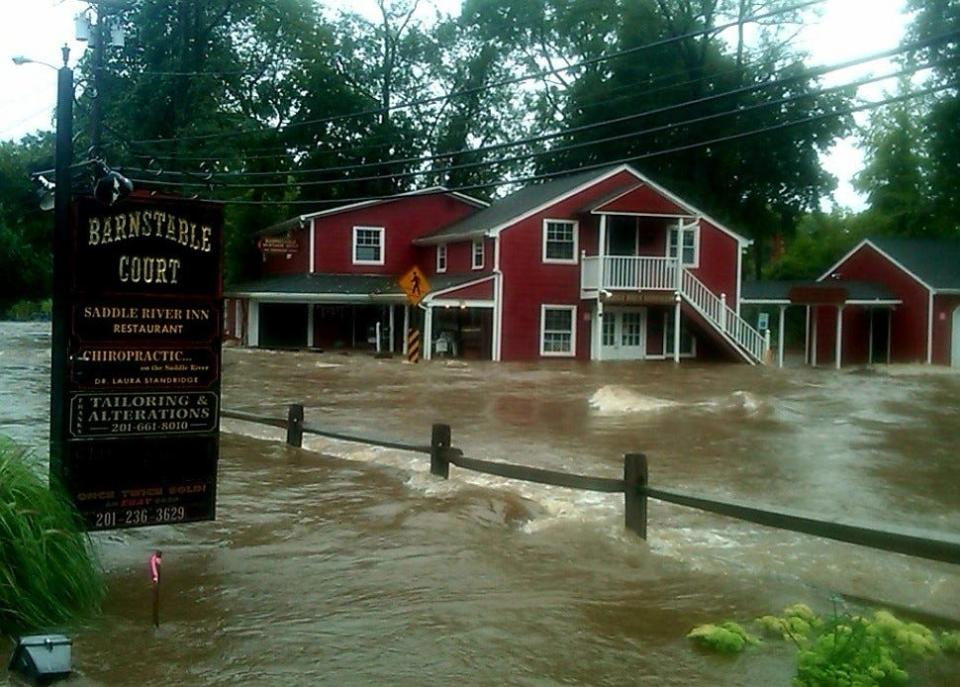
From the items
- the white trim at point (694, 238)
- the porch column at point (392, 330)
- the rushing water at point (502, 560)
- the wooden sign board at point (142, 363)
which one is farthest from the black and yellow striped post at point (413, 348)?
the wooden sign board at point (142, 363)

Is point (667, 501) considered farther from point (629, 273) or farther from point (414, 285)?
point (629, 273)

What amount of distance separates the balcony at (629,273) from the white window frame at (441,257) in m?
6.59

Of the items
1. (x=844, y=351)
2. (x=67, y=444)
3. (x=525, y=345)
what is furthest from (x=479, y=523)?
(x=844, y=351)

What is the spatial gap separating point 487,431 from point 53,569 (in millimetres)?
14346

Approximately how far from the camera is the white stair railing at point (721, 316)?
141 ft

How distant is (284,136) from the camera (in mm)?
63312

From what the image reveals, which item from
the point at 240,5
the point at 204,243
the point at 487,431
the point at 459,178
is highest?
the point at 240,5

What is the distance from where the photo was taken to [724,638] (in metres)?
7.25

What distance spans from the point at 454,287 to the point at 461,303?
61 centimetres

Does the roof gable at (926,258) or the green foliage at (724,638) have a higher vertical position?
the roof gable at (926,258)

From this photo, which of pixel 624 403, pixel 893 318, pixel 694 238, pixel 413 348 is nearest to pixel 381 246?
pixel 413 348

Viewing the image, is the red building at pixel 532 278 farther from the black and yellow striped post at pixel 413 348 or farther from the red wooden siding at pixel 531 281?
the black and yellow striped post at pixel 413 348

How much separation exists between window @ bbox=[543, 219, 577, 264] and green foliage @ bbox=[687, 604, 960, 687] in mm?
34220

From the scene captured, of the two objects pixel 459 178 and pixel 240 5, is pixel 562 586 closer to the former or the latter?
pixel 240 5
